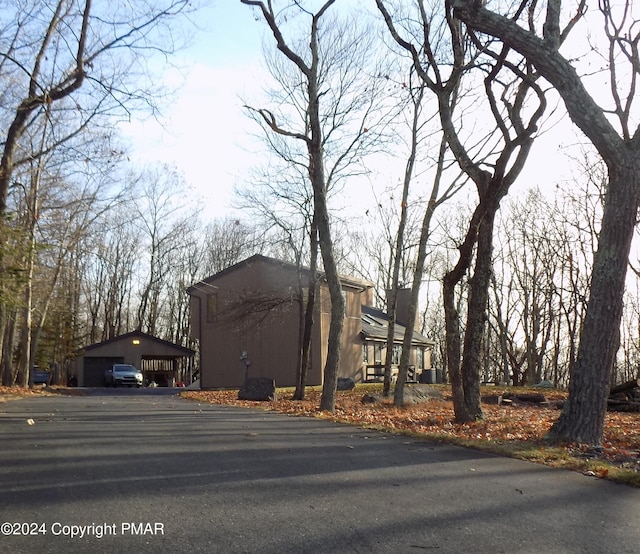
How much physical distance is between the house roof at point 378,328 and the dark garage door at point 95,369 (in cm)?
1986

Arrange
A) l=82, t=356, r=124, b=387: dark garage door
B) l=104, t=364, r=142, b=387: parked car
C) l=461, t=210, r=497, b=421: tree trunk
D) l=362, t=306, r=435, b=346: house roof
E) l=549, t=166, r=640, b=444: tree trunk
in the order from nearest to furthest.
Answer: l=549, t=166, r=640, b=444: tree trunk
l=461, t=210, r=497, b=421: tree trunk
l=362, t=306, r=435, b=346: house roof
l=104, t=364, r=142, b=387: parked car
l=82, t=356, r=124, b=387: dark garage door

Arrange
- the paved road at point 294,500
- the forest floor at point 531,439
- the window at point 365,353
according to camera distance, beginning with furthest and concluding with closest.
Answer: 1. the window at point 365,353
2. the forest floor at point 531,439
3. the paved road at point 294,500

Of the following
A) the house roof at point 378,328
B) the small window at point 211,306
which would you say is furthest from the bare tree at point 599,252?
the small window at point 211,306

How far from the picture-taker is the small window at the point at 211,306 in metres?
41.0

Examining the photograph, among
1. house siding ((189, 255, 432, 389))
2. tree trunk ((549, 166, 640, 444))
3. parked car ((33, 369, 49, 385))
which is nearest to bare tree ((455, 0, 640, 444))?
tree trunk ((549, 166, 640, 444))

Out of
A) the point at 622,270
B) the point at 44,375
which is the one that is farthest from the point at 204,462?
the point at 44,375

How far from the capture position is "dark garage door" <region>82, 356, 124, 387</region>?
5094 cm

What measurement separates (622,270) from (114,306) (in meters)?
59.0

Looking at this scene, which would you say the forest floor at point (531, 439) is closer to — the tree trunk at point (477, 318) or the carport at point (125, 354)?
the tree trunk at point (477, 318)

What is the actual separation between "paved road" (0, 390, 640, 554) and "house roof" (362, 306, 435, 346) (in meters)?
30.9

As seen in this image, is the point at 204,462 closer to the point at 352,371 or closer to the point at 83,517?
the point at 83,517

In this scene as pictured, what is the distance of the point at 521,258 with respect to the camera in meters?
47.0

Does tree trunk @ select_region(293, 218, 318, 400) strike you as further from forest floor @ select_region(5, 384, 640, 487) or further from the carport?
the carport

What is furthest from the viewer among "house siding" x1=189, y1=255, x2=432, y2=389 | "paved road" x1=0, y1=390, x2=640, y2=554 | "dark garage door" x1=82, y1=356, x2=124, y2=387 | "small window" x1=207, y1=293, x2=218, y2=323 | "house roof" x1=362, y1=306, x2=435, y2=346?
"dark garage door" x1=82, y1=356, x2=124, y2=387
